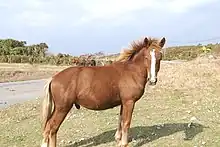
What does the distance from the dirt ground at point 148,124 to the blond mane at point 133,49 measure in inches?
68.4

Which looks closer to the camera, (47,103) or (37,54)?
(47,103)

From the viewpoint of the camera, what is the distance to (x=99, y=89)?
8.41 m

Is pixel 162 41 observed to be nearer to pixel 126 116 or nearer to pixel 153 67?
pixel 153 67

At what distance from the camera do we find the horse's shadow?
9.34m

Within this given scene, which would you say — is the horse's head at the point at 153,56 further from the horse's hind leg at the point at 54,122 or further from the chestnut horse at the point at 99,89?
the horse's hind leg at the point at 54,122

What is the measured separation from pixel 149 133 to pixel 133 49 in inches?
82.2

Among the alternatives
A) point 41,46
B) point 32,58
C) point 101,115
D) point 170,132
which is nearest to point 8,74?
point 32,58

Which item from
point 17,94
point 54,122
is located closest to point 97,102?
point 54,122

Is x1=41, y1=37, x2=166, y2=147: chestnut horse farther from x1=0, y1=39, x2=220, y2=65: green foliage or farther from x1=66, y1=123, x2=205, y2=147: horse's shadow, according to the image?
x1=0, y1=39, x2=220, y2=65: green foliage

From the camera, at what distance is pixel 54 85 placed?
8.30 meters

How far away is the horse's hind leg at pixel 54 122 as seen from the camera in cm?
827

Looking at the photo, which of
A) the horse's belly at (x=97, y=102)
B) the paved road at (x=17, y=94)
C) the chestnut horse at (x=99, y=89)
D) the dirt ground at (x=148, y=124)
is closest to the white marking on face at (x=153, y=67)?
the chestnut horse at (x=99, y=89)

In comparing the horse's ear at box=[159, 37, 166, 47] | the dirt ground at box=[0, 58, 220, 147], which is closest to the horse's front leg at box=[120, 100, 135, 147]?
the dirt ground at box=[0, 58, 220, 147]

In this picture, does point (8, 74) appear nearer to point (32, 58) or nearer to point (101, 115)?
point (32, 58)
